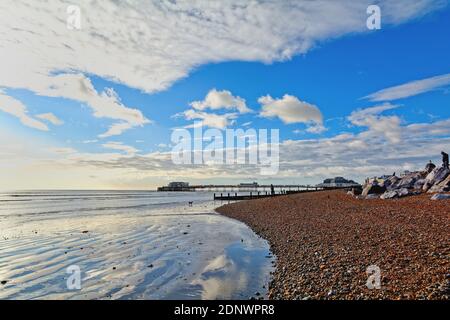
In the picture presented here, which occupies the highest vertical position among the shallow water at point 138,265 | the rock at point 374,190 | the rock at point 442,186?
the rock at point 442,186

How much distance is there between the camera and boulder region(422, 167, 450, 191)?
28.0 m

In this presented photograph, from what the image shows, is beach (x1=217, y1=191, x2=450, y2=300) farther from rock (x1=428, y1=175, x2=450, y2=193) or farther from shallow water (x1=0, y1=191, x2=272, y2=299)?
rock (x1=428, y1=175, x2=450, y2=193)

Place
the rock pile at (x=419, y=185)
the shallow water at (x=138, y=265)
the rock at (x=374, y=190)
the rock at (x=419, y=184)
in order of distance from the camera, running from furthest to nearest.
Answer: the rock at (x=374, y=190), the rock at (x=419, y=184), the rock pile at (x=419, y=185), the shallow water at (x=138, y=265)

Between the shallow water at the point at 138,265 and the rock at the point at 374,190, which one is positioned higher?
the rock at the point at 374,190

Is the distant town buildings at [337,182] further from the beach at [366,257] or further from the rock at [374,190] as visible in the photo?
the beach at [366,257]

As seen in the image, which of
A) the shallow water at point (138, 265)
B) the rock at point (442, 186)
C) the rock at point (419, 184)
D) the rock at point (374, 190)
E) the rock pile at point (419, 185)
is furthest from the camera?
the rock at point (374, 190)

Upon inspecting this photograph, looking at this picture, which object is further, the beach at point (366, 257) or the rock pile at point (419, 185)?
the rock pile at point (419, 185)

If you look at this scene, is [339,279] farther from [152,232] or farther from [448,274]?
[152,232]

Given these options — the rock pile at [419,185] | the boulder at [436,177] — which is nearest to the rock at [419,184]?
the rock pile at [419,185]

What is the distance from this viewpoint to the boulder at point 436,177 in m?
28.0

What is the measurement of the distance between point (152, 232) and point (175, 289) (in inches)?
547

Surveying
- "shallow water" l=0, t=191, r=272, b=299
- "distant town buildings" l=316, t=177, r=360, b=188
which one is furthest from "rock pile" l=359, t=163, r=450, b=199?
"distant town buildings" l=316, t=177, r=360, b=188

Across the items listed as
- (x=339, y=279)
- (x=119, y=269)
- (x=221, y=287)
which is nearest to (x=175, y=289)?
(x=221, y=287)

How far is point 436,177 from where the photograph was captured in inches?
1125
